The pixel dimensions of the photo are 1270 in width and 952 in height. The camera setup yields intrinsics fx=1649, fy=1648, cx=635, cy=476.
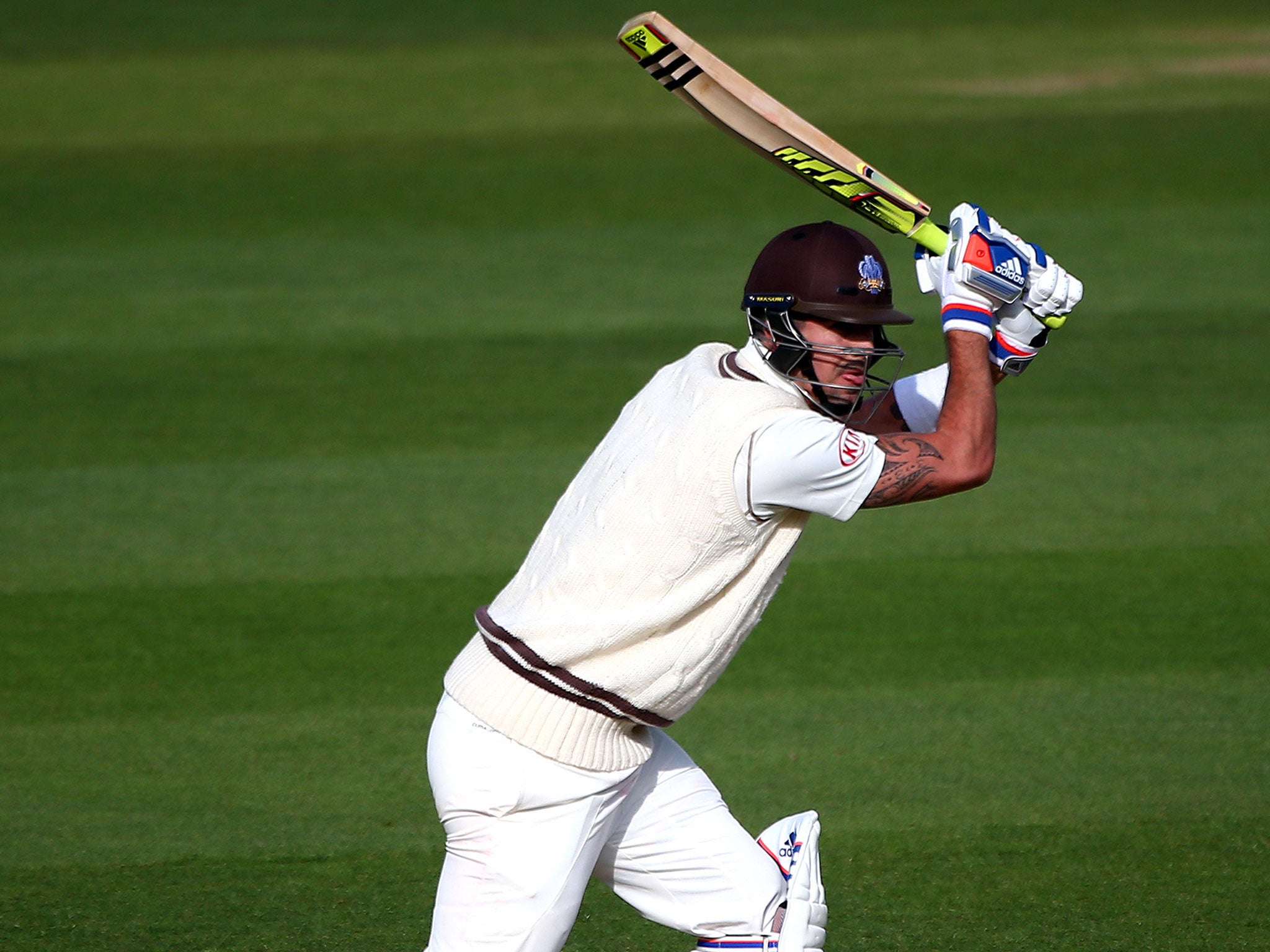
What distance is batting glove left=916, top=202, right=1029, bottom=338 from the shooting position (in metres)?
3.56

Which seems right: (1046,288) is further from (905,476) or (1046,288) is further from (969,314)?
(905,476)

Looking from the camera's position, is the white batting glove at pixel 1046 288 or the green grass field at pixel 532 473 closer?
the white batting glove at pixel 1046 288

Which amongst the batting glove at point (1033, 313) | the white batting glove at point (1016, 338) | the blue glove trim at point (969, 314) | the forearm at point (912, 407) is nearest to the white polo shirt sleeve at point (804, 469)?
the blue glove trim at point (969, 314)

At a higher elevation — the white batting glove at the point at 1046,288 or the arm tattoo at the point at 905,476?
the white batting glove at the point at 1046,288

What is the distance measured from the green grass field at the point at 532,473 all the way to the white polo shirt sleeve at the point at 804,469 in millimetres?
1646

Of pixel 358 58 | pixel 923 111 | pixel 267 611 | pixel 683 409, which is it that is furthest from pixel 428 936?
pixel 358 58

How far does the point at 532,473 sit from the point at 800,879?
4.62 metres

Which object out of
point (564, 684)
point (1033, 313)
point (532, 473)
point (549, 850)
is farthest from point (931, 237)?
point (532, 473)

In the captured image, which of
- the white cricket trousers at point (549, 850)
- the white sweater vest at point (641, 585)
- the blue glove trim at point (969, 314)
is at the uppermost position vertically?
the blue glove trim at point (969, 314)

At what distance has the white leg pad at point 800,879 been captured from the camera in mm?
3609

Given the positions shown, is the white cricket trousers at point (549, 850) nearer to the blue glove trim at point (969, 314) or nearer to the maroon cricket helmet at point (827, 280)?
the maroon cricket helmet at point (827, 280)

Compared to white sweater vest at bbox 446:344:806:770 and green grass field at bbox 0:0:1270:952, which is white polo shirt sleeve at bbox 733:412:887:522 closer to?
white sweater vest at bbox 446:344:806:770

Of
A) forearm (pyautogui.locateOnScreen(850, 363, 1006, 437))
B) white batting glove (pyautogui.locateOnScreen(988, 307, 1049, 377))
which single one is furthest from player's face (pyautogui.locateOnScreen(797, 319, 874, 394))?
forearm (pyautogui.locateOnScreen(850, 363, 1006, 437))

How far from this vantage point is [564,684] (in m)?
3.44
